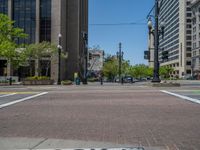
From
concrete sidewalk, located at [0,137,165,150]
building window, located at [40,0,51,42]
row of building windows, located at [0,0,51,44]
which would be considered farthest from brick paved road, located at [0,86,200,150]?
row of building windows, located at [0,0,51,44]

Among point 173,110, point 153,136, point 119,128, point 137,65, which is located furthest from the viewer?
point 137,65

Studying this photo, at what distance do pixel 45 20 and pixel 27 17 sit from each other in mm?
3754

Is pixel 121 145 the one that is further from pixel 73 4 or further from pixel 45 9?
pixel 73 4

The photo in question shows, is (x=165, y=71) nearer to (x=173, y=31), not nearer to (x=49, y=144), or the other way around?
(x=173, y=31)

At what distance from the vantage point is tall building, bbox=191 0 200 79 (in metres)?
152

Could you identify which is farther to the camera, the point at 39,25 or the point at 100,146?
the point at 39,25

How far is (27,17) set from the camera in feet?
268

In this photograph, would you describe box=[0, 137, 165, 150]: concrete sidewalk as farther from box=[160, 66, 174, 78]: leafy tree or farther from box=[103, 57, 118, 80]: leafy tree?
box=[160, 66, 174, 78]: leafy tree

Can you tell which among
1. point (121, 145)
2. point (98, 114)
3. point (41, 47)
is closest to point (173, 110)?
point (98, 114)

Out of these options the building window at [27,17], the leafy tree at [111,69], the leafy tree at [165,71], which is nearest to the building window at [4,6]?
the building window at [27,17]

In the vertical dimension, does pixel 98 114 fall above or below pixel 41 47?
below

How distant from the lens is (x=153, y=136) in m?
8.67

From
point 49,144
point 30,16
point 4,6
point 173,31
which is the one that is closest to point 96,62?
point 30,16

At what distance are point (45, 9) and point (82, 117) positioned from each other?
239ft
